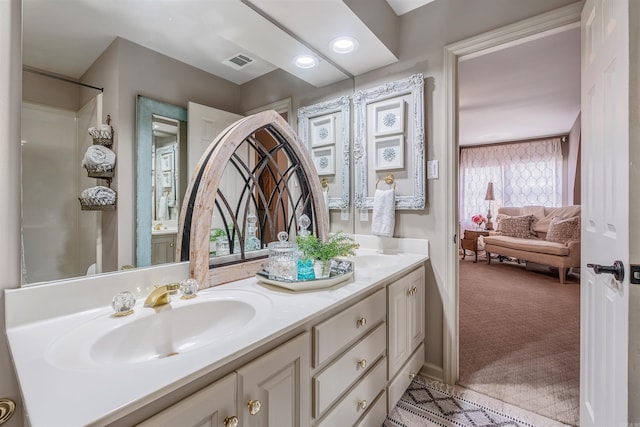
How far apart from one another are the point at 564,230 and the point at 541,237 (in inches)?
28.9

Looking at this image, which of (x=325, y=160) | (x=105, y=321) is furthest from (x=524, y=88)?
(x=105, y=321)

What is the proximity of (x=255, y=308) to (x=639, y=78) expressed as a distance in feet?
4.59

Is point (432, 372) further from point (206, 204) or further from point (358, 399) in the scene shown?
point (206, 204)

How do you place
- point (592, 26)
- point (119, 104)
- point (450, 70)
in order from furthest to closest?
point (450, 70)
point (592, 26)
point (119, 104)

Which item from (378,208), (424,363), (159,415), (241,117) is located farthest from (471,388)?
(241,117)

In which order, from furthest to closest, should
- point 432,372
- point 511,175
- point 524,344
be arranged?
point 511,175 < point 524,344 < point 432,372

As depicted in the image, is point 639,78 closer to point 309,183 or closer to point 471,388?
point 309,183

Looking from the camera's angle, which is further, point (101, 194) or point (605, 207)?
point (605, 207)

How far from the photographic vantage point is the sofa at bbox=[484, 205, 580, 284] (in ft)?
13.3

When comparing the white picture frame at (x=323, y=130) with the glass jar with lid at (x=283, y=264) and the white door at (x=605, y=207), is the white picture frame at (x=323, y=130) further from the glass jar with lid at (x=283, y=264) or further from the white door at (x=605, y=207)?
the white door at (x=605, y=207)

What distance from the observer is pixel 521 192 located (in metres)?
6.20

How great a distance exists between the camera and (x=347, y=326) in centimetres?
109

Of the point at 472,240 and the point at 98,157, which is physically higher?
the point at 98,157

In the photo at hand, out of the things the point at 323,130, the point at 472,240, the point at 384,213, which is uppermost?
the point at 323,130
